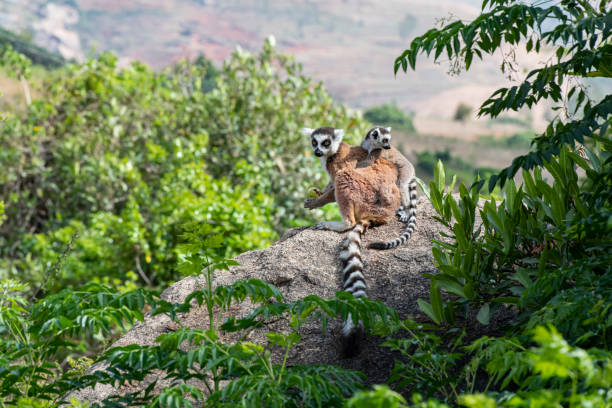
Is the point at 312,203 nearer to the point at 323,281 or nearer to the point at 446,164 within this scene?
the point at 323,281

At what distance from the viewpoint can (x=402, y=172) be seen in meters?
4.48

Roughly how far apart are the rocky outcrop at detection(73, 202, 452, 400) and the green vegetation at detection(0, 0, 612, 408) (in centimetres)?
12

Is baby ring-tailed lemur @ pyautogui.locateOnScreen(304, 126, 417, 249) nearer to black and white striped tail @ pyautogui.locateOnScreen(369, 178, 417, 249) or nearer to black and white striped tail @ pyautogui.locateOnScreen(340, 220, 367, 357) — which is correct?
black and white striped tail @ pyautogui.locateOnScreen(369, 178, 417, 249)

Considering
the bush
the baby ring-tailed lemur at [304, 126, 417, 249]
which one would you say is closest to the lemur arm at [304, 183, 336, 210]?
the baby ring-tailed lemur at [304, 126, 417, 249]

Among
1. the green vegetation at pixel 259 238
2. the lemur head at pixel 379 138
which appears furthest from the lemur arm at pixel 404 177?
the green vegetation at pixel 259 238

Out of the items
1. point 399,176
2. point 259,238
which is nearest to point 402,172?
point 399,176

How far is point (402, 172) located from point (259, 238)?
7.33 feet

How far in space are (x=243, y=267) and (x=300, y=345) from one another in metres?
0.84

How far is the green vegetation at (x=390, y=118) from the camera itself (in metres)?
20.3

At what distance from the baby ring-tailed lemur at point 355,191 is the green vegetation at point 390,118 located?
15.5 meters

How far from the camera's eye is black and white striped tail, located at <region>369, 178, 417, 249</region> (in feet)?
12.8

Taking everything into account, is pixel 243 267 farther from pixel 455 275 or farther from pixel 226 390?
pixel 226 390

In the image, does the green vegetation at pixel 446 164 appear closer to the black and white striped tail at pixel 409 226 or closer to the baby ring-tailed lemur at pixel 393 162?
the baby ring-tailed lemur at pixel 393 162

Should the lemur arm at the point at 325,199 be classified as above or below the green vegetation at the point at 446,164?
above
